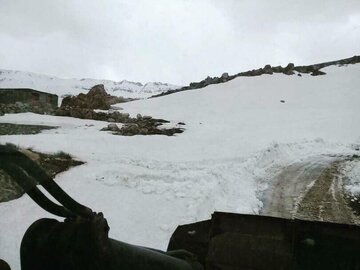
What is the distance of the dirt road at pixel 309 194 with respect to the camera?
26.1 ft

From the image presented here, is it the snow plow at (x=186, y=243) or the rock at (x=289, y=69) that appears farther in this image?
the rock at (x=289, y=69)

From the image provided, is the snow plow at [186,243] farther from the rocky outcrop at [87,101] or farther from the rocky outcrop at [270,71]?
the rocky outcrop at [270,71]

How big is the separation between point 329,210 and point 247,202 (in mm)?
1724

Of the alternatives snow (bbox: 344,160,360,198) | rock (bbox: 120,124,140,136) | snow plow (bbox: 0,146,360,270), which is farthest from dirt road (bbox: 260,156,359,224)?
rock (bbox: 120,124,140,136)

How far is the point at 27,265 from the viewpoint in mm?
2178

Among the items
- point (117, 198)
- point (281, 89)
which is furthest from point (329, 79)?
point (117, 198)

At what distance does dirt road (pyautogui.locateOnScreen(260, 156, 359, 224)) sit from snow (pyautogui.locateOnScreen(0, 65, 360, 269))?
0.45 meters

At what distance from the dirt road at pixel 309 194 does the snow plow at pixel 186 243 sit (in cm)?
462

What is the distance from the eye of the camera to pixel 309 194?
946cm

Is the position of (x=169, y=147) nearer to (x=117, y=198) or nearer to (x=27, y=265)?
(x=117, y=198)

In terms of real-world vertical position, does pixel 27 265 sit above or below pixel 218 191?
above

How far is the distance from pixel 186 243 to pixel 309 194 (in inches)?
251

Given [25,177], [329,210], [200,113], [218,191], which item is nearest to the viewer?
[25,177]

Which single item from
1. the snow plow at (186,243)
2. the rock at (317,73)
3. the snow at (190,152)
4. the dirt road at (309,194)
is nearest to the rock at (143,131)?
the snow at (190,152)
